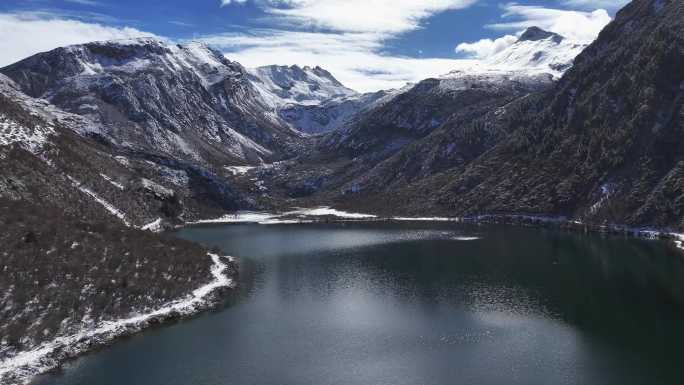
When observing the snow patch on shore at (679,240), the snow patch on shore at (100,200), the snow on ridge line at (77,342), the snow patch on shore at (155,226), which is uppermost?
the snow patch on shore at (100,200)

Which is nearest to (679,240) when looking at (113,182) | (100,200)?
(100,200)

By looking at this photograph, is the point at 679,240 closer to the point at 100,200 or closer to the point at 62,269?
the point at 62,269

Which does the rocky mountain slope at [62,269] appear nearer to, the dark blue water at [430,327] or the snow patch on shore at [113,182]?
the dark blue water at [430,327]

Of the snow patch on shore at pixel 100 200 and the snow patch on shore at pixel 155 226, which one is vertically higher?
the snow patch on shore at pixel 100 200

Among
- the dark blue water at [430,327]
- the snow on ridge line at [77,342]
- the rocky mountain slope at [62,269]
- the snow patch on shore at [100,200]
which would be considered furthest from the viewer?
the snow patch on shore at [100,200]

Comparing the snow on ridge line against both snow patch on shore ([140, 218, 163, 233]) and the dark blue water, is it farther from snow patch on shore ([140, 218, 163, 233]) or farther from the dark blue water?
snow patch on shore ([140, 218, 163, 233])

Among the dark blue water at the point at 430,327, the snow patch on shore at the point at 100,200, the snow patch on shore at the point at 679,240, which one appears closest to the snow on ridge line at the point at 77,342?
the dark blue water at the point at 430,327

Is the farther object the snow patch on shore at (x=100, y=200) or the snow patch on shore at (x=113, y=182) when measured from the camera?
the snow patch on shore at (x=113, y=182)

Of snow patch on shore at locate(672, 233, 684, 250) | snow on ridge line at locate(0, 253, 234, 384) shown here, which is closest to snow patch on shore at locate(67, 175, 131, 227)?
snow on ridge line at locate(0, 253, 234, 384)
